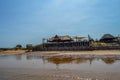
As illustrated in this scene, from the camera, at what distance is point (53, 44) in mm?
55281

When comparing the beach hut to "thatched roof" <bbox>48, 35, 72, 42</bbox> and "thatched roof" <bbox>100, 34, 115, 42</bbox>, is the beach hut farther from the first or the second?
"thatched roof" <bbox>48, 35, 72, 42</bbox>

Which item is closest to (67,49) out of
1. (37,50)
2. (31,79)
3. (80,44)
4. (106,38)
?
(80,44)

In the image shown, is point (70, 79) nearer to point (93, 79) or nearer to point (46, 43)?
point (93, 79)

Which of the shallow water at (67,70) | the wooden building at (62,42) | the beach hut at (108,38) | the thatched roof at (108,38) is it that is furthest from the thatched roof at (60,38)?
the shallow water at (67,70)

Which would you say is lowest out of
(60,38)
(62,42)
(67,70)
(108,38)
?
(67,70)

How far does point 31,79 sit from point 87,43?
129 ft

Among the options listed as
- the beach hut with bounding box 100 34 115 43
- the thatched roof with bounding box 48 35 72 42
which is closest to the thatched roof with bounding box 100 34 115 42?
the beach hut with bounding box 100 34 115 43

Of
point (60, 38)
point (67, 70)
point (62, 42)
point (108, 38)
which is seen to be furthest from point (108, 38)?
point (67, 70)

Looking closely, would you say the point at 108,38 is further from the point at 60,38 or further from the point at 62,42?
the point at 60,38

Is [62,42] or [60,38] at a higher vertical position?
[60,38]

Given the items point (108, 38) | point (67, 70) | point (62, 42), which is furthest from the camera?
point (108, 38)

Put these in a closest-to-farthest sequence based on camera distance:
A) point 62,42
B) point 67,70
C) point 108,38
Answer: point 67,70, point 62,42, point 108,38

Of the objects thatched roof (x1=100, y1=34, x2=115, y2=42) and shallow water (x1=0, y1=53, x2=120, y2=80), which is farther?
thatched roof (x1=100, y1=34, x2=115, y2=42)

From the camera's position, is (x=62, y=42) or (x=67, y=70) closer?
(x=67, y=70)
